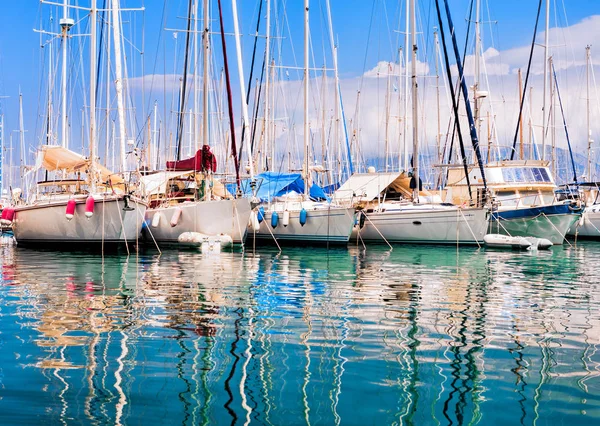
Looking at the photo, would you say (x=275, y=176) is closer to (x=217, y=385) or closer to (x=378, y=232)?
(x=378, y=232)

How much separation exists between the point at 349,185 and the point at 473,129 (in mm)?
7507

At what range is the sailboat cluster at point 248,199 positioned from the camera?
25.2 meters

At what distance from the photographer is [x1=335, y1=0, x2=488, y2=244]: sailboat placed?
95.6 ft

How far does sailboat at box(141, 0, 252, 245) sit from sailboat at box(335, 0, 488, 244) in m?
5.47

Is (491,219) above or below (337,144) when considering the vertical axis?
below

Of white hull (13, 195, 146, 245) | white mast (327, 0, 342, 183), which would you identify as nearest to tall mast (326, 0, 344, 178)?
white mast (327, 0, 342, 183)

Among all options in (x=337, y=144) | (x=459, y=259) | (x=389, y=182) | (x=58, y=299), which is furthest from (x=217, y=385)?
(x=337, y=144)

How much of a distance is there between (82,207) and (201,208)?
4.16 metres

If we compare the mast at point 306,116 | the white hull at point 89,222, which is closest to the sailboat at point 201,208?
the white hull at point 89,222

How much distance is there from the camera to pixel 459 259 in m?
23.0

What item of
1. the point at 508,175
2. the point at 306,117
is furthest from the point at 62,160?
the point at 508,175

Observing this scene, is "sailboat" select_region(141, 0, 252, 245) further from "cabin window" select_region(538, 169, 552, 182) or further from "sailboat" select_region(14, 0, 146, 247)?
"cabin window" select_region(538, 169, 552, 182)

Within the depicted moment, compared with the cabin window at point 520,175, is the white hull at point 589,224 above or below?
below

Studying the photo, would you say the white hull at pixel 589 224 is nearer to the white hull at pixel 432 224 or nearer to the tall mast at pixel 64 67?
the white hull at pixel 432 224
